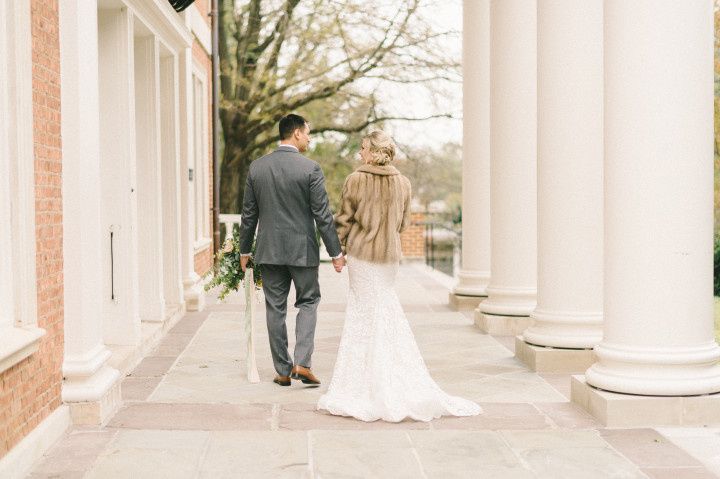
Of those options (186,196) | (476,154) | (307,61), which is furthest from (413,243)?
(186,196)

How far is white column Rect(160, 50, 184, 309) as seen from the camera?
37.2 feet

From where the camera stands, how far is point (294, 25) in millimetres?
21609

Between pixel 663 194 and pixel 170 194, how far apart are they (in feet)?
22.1

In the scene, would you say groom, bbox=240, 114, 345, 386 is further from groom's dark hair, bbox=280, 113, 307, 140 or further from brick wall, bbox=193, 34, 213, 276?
brick wall, bbox=193, 34, 213, 276

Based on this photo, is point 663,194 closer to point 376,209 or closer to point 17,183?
point 376,209

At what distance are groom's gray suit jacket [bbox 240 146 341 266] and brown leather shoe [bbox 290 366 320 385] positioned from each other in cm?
79

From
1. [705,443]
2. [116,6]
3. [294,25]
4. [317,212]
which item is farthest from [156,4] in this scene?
[294,25]

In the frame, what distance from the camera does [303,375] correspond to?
24.2ft

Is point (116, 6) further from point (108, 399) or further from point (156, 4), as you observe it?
point (108, 399)

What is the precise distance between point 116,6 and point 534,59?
4.27 meters

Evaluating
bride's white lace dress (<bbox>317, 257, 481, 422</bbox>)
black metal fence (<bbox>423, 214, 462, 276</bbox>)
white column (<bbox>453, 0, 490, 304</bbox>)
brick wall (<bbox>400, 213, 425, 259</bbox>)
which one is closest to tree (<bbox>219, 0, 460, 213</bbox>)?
black metal fence (<bbox>423, 214, 462, 276</bbox>)

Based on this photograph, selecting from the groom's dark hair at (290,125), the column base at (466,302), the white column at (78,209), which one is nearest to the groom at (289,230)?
the groom's dark hair at (290,125)

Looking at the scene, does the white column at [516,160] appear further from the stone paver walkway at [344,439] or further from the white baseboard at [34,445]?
the white baseboard at [34,445]

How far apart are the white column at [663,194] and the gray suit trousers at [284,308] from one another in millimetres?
2289
